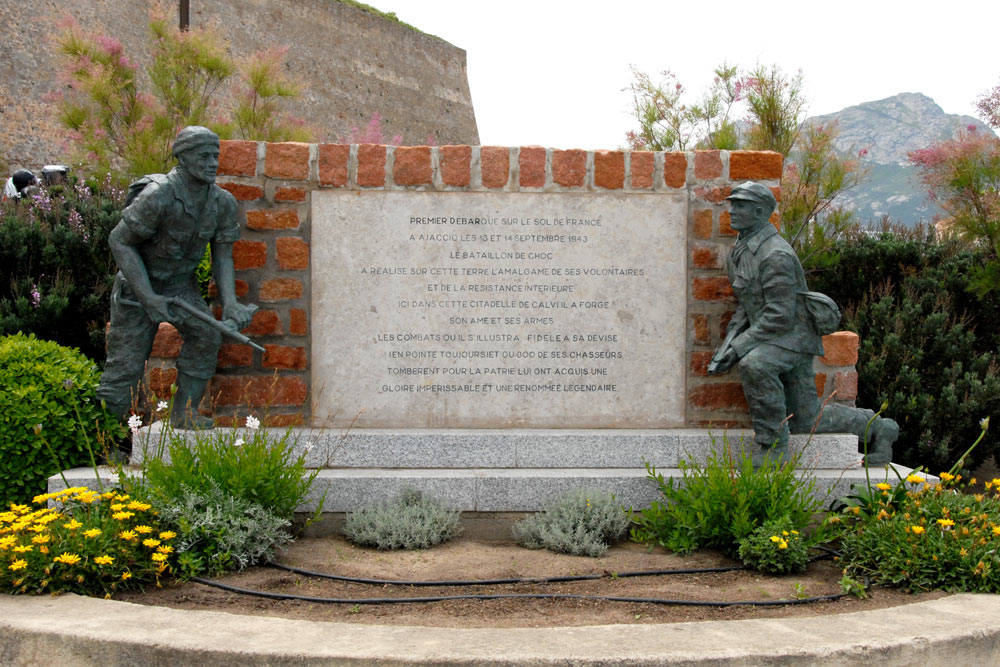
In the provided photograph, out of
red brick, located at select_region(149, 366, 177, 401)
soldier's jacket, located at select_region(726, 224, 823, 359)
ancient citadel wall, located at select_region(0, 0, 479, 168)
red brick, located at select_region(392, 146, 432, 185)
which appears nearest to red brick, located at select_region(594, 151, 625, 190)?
soldier's jacket, located at select_region(726, 224, 823, 359)

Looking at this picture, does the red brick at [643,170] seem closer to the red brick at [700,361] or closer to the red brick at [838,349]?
the red brick at [700,361]

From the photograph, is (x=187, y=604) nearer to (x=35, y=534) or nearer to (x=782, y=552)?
(x=35, y=534)

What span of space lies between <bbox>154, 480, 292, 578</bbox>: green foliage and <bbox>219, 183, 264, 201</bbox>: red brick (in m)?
1.95

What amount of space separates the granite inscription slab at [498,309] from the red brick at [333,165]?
0.09 meters

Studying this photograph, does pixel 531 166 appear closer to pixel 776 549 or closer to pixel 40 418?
pixel 776 549

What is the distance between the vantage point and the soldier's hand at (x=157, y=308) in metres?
4.93

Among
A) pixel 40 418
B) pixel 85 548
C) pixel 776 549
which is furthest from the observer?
pixel 40 418

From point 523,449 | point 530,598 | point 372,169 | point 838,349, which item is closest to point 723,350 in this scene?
point 838,349

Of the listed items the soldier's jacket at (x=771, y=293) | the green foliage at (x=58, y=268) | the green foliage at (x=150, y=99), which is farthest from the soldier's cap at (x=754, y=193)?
the green foliage at (x=150, y=99)

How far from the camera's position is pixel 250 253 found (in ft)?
17.9

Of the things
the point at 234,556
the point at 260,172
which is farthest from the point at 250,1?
the point at 234,556

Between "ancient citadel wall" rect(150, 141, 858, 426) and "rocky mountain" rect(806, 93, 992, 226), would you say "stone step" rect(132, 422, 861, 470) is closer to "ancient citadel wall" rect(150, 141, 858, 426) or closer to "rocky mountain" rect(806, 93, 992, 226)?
"ancient citadel wall" rect(150, 141, 858, 426)

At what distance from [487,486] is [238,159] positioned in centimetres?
242

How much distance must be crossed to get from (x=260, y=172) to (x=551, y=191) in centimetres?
175
